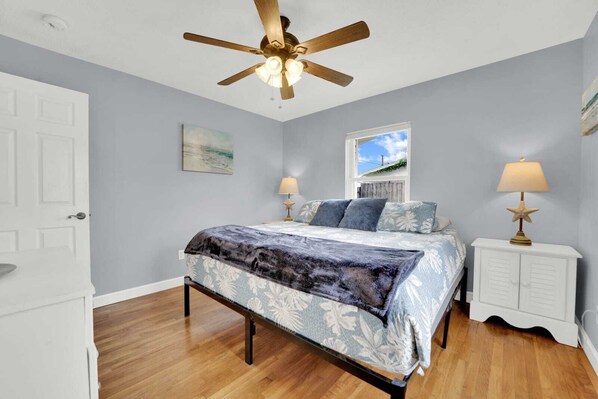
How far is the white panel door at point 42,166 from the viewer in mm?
1979

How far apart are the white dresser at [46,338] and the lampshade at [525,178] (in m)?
2.83

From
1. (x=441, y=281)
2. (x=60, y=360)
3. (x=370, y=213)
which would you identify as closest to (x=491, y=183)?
(x=370, y=213)

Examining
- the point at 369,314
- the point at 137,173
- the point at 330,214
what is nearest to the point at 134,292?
the point at 137,173

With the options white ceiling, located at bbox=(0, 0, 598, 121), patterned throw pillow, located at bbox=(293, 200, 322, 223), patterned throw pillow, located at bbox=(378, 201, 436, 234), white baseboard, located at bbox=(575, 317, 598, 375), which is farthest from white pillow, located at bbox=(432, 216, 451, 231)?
white ceiling, located at bbox=(0, 0, 598, 121)

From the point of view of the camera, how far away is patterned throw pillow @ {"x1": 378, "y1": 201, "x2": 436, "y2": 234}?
8.05 feet

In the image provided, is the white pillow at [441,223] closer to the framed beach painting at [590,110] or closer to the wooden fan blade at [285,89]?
the framed beach painting at [590,110]

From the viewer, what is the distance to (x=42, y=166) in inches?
83.6

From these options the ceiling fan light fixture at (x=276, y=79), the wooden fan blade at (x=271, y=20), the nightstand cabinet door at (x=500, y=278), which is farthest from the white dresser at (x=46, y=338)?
the nightstand cabinet door at (x=500, y=278)

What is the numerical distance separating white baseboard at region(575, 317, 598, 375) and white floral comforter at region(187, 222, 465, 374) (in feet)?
2.98

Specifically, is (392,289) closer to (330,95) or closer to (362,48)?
(362,48)

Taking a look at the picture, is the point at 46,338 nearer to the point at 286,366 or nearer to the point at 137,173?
the point at 286,366

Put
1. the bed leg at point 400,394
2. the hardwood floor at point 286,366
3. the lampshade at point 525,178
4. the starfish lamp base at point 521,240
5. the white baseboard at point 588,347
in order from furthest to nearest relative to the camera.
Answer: the starfish lamp base at point 521,240 < the lampshade at point 525,178 < the white baseboard at point 588,347 < the hardwood floor at point 286,366 < the bed leg at point 400,394

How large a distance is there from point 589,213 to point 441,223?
3.28 feet

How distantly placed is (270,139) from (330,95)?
4.50 feet
